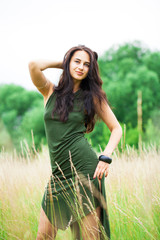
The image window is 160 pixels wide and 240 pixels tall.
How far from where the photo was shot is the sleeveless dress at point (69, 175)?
1933mm

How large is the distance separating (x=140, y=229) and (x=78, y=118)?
1.13 m

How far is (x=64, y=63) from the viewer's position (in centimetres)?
223

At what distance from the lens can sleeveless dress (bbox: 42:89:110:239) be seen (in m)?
1.93

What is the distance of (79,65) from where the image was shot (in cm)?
215

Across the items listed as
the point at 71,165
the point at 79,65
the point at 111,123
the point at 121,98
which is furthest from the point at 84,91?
the point at 121,98

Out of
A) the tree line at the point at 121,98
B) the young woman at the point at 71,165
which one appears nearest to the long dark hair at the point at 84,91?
the young woman at the point at 71,165

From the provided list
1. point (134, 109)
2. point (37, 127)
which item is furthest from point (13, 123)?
point (134, 109)

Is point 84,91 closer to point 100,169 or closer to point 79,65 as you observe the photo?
point 79,65

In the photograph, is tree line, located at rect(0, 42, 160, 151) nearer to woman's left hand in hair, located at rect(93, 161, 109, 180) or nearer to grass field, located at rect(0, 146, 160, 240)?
grass field, located at rect(0, 146, 160, 240)

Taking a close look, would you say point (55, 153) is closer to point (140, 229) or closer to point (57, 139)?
point (57, 139)

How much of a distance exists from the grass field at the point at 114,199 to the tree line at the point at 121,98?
13773 millimetres

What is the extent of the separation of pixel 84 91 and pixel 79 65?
22cm

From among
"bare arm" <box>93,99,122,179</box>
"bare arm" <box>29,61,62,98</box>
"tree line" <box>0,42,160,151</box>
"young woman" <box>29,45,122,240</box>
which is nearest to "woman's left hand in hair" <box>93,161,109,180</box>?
"young woman" <box>29,45,122,240</box>

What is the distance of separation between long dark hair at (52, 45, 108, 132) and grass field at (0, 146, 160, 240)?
71 cm
